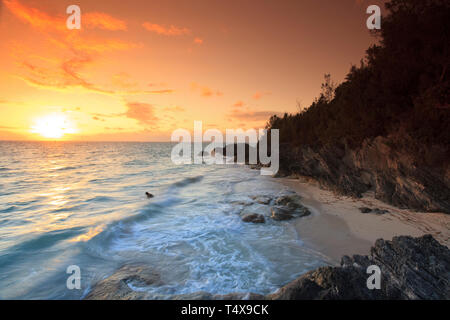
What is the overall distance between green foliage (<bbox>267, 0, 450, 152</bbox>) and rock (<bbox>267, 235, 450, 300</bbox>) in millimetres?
7231

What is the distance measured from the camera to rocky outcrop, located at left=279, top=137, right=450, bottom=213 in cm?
980

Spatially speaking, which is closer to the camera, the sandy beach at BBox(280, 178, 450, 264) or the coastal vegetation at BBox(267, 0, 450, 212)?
the sandy beach at BBox(280, 178, 450, 264)

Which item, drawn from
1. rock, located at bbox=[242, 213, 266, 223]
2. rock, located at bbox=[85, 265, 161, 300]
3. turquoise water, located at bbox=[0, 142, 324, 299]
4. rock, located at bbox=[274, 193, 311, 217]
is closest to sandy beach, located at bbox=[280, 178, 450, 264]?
rock, located at bbox=[274, 193, 311, 217]

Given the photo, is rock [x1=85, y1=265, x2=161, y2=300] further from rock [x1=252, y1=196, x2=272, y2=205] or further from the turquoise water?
rock [x1=252, y1=196, x2=272, y2=205]

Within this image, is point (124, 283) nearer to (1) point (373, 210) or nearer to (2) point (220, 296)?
(2) point (220, 296)

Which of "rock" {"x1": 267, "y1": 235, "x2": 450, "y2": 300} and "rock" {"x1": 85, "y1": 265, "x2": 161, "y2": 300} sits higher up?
"rock" {"x1": 267, "y1": 235, "x2": 450, "y2": 300}

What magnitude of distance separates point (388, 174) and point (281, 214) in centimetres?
741

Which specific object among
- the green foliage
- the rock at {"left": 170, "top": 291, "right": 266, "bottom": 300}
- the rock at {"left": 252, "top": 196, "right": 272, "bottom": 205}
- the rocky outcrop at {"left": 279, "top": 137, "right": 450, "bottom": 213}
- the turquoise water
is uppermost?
the green foliage

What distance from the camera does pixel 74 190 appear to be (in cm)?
2166

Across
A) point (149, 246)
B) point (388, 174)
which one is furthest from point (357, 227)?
point (149, 246)

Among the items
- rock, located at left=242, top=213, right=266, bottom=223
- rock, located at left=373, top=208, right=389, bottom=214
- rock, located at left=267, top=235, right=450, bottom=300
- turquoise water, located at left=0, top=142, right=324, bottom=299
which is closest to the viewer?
rock, located at left=267, top=235, right=450, bottom=300

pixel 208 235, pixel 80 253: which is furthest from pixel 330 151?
pixel 80 253
